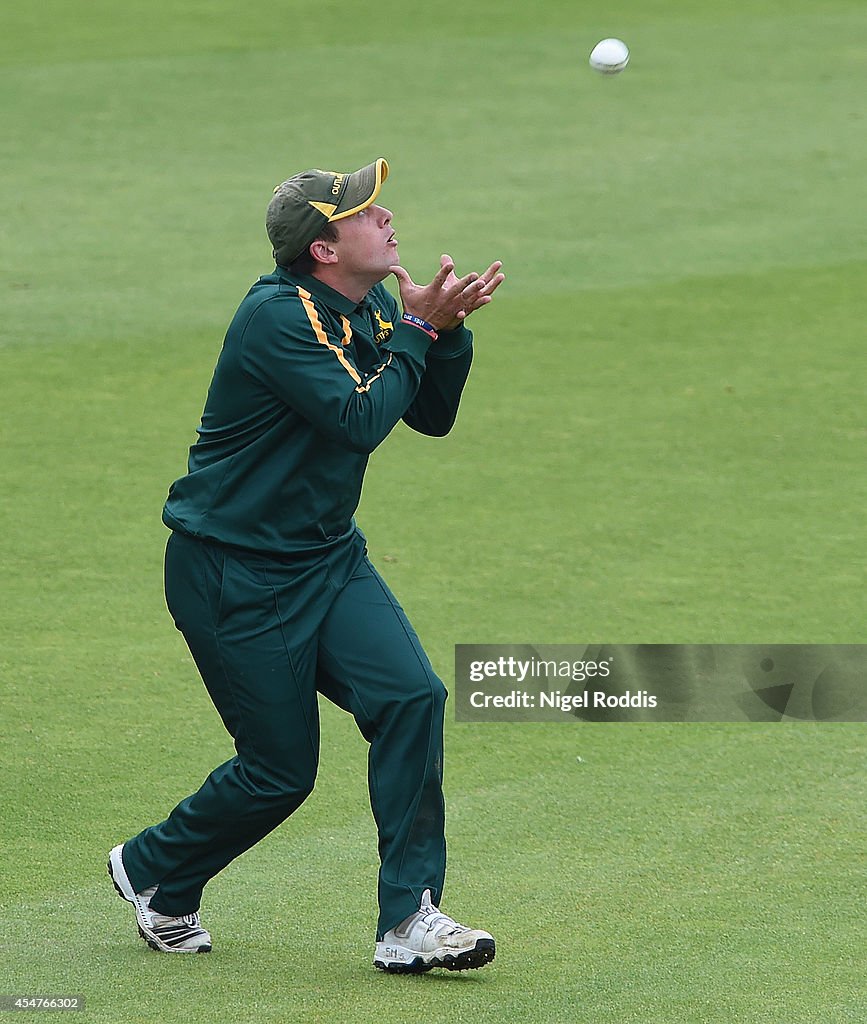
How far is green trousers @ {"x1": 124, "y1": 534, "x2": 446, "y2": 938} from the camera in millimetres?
5219

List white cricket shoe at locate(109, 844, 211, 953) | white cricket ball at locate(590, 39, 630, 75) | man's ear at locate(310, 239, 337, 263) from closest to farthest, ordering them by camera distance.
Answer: man's ear at locate(310, 239, 337, 263), white cricket shoe at locate(109, 844, 211, 953), white cricket ball at locate(590, 39, 630, 75)

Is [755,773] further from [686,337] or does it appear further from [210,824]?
[686,337]

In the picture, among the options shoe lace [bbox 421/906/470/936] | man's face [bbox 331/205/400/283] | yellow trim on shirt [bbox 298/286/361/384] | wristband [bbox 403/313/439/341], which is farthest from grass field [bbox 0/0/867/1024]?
man's face [bbox 331/205/400/283]

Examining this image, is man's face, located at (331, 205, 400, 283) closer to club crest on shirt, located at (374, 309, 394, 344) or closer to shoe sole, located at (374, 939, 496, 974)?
club crest on shirt, located at (374, 309, 394, 344)

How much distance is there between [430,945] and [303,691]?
0.76m

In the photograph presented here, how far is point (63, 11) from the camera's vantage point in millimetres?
Result: 22047

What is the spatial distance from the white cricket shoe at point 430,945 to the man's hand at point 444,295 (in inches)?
61.6

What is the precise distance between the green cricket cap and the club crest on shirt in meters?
0.34

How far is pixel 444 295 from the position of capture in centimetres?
523

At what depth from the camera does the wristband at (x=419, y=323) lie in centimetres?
524

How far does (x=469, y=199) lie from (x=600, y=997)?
11186mm

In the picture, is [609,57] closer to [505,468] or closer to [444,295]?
[505,468]

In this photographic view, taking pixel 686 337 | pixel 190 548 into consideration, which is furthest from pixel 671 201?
pixel 190 548

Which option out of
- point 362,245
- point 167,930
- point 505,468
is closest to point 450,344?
point 362,245
